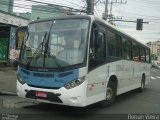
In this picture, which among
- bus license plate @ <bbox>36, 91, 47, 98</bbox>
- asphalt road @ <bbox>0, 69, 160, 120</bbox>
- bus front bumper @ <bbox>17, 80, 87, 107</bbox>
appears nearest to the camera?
bus front bumper @ <bbox>17, 80, 87, 107</bbox>

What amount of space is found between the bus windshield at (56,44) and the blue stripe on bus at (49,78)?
23 centimetres

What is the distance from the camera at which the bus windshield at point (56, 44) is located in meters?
9.62

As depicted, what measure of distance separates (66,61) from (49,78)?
0.68 metres

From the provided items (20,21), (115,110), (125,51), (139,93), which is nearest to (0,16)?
(20,21)

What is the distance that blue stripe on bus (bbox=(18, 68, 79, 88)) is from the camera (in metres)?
9.42

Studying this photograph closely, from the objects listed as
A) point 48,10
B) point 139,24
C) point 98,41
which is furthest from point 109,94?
point 48,10

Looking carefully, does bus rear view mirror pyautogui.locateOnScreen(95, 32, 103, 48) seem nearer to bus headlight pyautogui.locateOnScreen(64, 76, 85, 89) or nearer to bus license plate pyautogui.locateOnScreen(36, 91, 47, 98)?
bus headlight pyautogui.locateOnScreen(64, 76, 85, 89)

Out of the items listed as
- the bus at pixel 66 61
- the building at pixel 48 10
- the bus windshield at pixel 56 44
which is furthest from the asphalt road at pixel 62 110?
the building at pixel 48 10

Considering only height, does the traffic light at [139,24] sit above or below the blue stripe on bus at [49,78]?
above

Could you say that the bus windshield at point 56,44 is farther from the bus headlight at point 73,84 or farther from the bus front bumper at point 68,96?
the bus front bumper at point 68,96

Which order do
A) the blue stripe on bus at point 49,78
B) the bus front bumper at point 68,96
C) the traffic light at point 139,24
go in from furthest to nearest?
the traffic light at point 139,24 < the blue stripe on bus at point 49,78 < the bus front bumper at point 68,96

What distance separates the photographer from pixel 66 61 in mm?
9547

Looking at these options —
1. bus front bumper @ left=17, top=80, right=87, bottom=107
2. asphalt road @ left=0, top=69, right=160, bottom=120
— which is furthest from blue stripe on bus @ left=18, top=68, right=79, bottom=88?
asphalt road @ left=0, top=69, right=160, bottom=120

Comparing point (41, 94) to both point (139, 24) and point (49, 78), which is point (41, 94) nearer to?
point (49, 78)
